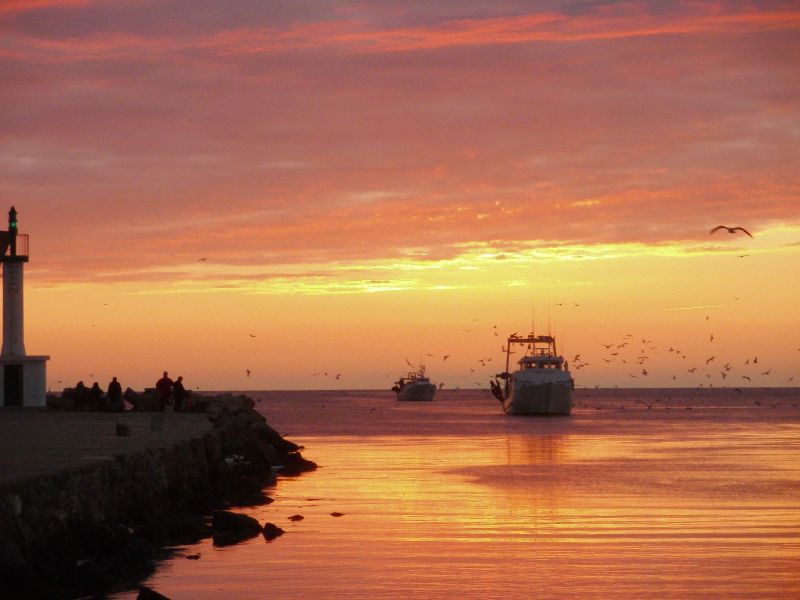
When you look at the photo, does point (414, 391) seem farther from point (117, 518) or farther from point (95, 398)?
point (117, 518)

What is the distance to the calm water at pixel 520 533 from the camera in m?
18.6

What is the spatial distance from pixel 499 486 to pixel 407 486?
3049 mm

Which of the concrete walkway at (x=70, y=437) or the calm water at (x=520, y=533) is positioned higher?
the concrete walkway at (x=70, y=437)

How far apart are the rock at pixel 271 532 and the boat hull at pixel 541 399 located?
75310 mm

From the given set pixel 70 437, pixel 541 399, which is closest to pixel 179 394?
pixel 70 437

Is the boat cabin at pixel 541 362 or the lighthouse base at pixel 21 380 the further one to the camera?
the boat cabin at pixel 541 362

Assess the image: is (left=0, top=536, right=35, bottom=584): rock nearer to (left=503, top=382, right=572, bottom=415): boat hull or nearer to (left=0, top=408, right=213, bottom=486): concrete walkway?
(left=0, top=408, right=213, bottom=486): concrete walkway

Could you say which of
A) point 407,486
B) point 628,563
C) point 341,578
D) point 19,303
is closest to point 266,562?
point 341,578

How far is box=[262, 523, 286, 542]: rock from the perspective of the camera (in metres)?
23.2

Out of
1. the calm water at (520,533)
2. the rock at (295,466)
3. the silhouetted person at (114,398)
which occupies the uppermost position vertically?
the silhouetted person at (114,398)

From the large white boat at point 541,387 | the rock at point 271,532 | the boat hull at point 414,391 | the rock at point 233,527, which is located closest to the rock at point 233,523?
the rock at point 233,527

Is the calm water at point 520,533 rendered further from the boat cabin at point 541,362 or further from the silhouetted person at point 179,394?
the boat cabin at point 541,362

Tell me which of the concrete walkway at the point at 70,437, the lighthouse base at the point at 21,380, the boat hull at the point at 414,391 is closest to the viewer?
the concrete walkway at the point at 70,437

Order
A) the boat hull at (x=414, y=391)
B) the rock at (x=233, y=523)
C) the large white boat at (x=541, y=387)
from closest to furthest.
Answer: the rock at (x=233, y=523), the large white boat at (x=541, y=387), the boat hull at (x=414, y=391)
